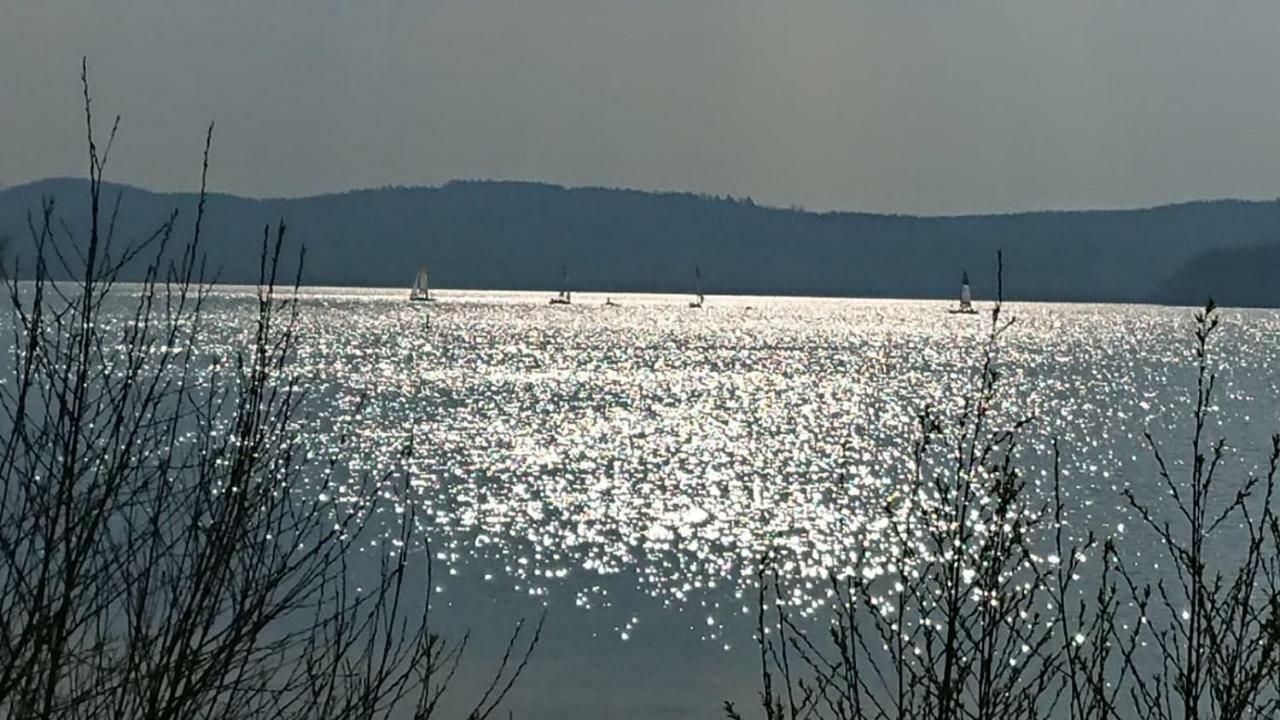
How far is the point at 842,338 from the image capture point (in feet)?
629

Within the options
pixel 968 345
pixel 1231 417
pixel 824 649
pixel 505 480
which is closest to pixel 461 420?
pixel 505 480

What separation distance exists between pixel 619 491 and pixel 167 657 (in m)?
45.3

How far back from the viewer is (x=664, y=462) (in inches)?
2404

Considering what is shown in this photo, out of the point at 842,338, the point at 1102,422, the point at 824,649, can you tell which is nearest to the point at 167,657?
the point at 824,649

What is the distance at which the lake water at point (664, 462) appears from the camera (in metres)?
29.1

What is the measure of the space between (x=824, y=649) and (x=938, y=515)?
24325mm

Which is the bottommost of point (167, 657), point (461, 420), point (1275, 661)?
point (461, 420)

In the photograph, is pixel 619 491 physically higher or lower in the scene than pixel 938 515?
lower

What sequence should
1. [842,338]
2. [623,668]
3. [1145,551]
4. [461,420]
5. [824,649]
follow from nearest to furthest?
1. [623,668]
2. [824,649]
3. [1145,551]
4. [461,420]
5. [842,338]

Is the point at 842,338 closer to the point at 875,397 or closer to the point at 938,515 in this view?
the point at 875,397

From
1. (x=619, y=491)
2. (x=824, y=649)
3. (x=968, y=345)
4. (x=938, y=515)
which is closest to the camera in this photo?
(x=938, y=515)

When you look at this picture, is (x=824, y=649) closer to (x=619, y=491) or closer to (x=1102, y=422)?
(x=619, y=491)

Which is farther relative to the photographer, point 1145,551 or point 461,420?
point 461,420

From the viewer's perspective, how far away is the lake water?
29.1 m
